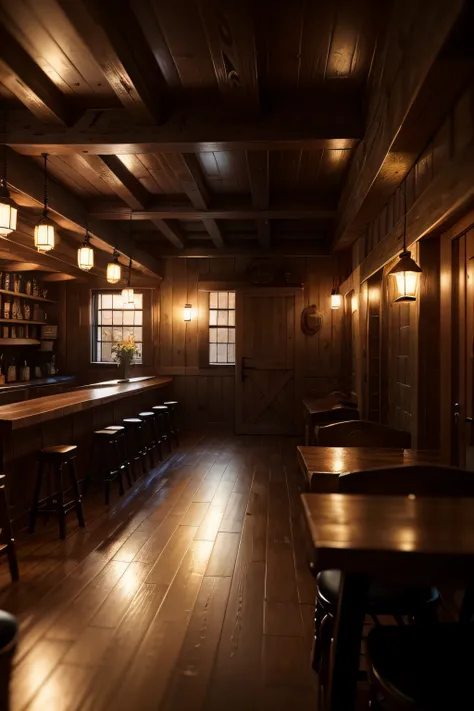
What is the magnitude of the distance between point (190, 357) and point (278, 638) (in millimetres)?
6800

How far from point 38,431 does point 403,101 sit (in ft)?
11.4

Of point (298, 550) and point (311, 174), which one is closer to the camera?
point (298, 550)

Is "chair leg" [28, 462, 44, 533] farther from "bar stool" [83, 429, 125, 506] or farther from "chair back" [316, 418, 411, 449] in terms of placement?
"chair back" [316, 418, 411, 449]

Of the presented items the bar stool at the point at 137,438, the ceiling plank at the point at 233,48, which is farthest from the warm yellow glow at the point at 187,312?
the ceiling plank at the point at 233,48

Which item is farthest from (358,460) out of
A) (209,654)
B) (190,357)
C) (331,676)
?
(190,357)

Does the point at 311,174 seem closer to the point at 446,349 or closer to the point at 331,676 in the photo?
the point at 446,349

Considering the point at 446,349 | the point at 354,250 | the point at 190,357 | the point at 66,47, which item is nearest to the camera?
the point at 66,47

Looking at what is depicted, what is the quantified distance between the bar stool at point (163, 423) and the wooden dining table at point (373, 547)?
18.0 ft

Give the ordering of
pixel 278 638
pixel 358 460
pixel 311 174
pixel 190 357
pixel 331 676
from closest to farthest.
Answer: pixel 331 676 < pixel 278 638 < pixel 358 460 < pixel 311 174 < pixel 190 357

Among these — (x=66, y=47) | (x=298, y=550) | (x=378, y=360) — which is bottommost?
(x=298, y=550)

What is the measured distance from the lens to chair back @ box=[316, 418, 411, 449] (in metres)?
3.16

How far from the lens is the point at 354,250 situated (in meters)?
6.96

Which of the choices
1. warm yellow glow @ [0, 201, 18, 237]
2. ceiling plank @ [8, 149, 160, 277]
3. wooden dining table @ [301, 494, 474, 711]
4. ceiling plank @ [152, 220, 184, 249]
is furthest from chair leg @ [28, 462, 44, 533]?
ceiling plank @ [152, 220, 184, 249]

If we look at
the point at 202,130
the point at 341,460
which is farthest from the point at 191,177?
the point at 341,460
